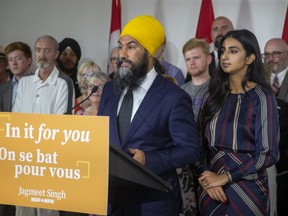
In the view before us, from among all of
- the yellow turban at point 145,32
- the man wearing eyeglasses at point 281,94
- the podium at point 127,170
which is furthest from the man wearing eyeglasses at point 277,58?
the podium at point 127,170

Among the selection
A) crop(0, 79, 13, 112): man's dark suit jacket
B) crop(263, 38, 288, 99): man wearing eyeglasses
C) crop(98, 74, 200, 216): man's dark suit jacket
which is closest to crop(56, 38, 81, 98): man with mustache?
crop(0, 79, 13, 112): man's dark suit jacket

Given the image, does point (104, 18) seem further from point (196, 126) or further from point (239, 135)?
point (196, 126)

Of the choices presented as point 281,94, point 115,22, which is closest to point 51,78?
point 115,22

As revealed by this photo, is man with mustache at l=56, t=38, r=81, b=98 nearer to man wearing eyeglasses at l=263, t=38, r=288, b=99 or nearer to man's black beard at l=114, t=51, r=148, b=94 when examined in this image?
man wearing eyeglasses at l=263, t=38, r=288, b=99

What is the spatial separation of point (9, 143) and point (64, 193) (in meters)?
0.26

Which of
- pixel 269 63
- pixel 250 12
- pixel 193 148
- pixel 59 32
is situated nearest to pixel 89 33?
→ pixel 59 32

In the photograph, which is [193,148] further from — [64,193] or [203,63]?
[203,63]

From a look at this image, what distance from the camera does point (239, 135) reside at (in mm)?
2221

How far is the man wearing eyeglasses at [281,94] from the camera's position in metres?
3.32

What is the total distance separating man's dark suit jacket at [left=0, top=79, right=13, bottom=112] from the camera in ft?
13.3

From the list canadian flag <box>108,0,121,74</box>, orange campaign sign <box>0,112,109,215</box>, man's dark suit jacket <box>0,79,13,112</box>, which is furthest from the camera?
canadian flag <box>108,0,121,74</box>

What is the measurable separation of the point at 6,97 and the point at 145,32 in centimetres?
236

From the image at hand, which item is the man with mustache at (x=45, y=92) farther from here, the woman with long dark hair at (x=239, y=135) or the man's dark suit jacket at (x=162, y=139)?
the man's dark suit jacket at (x=162, y=139)

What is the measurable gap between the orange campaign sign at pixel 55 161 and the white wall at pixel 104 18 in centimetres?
388
